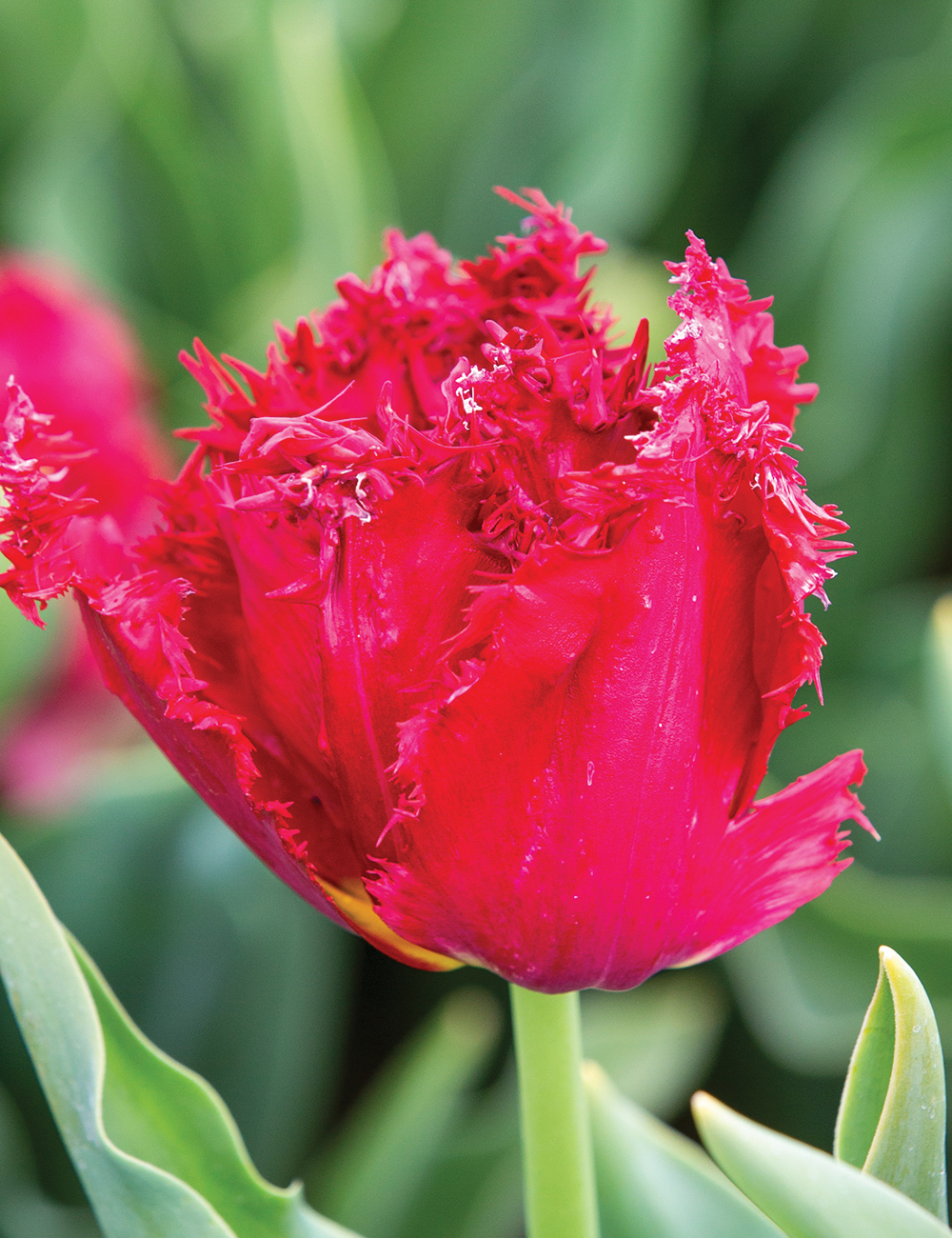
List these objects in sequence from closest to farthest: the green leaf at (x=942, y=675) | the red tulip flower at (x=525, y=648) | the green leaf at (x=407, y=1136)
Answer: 1. the red tulip flower at (x=525, y=648)
2. the green leaf at (x=942, y=675)
3. the green leaf at (x=407, y=1136)

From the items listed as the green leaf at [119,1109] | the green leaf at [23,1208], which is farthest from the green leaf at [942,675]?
the green leaf at [23,1208]

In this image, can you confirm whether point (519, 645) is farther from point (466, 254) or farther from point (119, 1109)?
point (466, 254)

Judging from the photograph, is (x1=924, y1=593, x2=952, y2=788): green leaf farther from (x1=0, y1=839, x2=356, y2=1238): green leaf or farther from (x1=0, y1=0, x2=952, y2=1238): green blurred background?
(x1=0, y1=839, x2=356, y2=1238): green leaf

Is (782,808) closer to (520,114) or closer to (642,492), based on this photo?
(642,492)

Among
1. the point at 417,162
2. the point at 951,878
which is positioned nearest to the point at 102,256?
the point at 417,162

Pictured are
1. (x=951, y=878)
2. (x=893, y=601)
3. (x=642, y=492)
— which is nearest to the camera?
(x=642, y=492)

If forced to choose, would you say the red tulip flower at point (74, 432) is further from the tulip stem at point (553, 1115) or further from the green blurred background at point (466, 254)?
the tulip stem at point (553, 1115)

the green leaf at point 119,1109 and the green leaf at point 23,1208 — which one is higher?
the green leaf at point 119,1109
